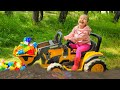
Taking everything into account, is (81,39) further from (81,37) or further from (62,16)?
(62,16)

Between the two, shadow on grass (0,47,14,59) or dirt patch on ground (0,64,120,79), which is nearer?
dirt patch on ground (0,64,120,79)

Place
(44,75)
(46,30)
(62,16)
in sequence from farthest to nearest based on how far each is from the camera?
(62,16), (46,30), (44,75)

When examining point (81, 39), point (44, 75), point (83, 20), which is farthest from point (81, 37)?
point (44, 75)

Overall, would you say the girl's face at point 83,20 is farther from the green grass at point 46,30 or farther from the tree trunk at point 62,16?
the tree trunk at point 62,16

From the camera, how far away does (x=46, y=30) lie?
9.14 m

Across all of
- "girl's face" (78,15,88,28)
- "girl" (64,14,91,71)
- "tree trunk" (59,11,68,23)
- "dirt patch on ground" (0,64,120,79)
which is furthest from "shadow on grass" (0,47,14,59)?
"tree trunk" (59,11,68,23)

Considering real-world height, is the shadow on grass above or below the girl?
below

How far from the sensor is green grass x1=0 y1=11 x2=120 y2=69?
8.37 meters

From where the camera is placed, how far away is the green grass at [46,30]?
8.37 metres

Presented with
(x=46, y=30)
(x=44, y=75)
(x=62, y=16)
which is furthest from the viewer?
(x=62, y=16)

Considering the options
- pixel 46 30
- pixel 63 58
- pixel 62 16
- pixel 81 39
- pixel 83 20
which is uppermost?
pixel 83 20

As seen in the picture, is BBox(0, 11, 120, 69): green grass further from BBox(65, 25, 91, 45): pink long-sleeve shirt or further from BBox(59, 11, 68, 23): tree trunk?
BBox(65, 25, 91, 45): pink long-sleeve shirt

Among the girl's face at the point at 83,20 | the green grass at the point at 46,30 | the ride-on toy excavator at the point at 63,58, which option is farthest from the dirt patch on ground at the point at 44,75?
the green grass at the point at 46,30

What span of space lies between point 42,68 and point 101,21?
459 cm
